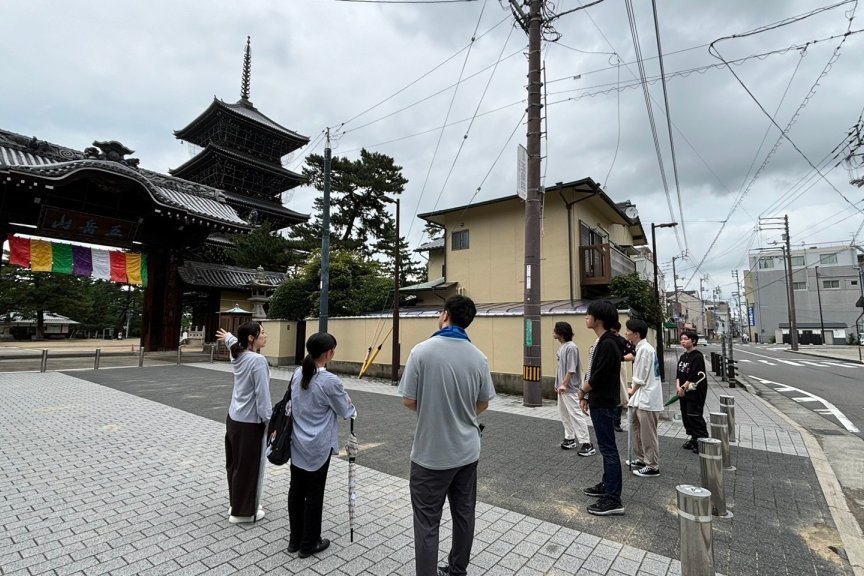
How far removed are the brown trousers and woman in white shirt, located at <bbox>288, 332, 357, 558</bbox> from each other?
2.25 feet

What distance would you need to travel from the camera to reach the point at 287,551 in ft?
10.5

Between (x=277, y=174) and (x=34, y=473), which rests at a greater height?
(x=277, y=174)

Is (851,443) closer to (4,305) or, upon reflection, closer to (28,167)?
(28,167)

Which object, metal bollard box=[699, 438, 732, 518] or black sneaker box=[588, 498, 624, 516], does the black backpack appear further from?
metal bollard box=[699, 438, 732, 518]

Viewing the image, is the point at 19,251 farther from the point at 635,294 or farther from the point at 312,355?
the point at 635,294

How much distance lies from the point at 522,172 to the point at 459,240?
7.99m

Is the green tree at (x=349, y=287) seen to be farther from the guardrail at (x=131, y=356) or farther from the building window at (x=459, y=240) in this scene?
the guardrail at (x=131, y=356)

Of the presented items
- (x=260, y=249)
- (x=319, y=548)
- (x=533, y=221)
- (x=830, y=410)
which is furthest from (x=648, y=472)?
(x=260, y=249)

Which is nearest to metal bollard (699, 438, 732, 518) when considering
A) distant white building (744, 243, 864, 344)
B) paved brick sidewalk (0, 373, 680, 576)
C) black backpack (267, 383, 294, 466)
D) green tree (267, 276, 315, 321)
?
paved brick sidewalk (0, 373, 680, 576)

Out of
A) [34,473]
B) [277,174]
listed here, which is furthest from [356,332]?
[277,174]

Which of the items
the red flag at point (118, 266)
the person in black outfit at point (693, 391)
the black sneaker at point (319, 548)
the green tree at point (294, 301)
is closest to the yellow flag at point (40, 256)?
the red flag at point (118, 266)

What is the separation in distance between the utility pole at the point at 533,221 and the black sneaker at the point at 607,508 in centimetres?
537

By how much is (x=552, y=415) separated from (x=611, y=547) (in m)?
5.21

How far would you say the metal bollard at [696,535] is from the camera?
92.9 inches
